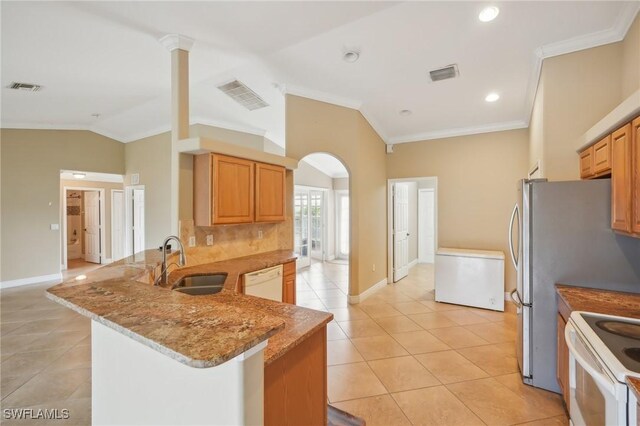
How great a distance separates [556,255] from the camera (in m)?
2.28

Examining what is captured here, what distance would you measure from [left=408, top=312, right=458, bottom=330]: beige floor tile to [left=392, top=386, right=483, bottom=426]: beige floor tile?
54.0 inches

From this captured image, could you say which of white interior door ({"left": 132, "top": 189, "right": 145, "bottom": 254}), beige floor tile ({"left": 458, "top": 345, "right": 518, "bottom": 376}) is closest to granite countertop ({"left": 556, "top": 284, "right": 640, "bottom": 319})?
beige floor tile ({"left": 458, "top": 345, "right": 518, "bottom": 376})

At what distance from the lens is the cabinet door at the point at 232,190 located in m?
3.00

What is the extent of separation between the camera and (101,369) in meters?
1.32

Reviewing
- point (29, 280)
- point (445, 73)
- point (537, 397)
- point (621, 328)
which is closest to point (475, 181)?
point (445, 73)

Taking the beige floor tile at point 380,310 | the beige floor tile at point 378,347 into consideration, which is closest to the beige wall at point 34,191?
the beige floor tile at point 380,310

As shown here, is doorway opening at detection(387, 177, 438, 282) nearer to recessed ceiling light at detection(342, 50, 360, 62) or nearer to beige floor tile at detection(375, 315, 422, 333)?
beige floor tile at detection(375, 315, 422, 333)

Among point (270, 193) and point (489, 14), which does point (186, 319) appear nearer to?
point (270, 193)

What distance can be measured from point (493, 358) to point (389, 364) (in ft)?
3.60

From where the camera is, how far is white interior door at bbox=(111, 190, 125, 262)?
7781mm

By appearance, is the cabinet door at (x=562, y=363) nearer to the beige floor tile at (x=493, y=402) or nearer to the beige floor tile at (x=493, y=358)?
the beige floor tile at (x=493, y=402)

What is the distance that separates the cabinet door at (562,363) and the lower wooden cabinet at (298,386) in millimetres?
1758

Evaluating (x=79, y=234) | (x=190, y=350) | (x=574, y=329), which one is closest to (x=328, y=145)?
(x=574, y=329)

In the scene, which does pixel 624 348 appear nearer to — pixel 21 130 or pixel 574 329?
pixel 574 329
